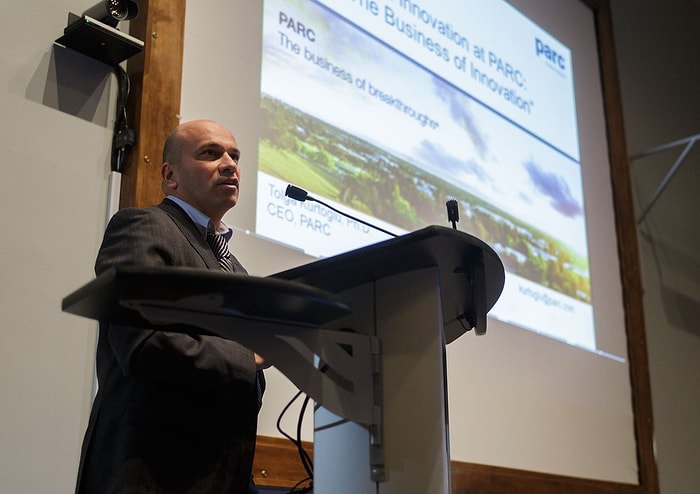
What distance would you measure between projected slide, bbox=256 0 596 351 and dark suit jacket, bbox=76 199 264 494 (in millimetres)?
979

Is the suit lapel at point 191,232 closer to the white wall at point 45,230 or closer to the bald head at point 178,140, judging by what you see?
the bald head at point 178,140

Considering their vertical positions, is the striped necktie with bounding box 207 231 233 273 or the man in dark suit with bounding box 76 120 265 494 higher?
the striped necktie with bounding box 207 231 233 273

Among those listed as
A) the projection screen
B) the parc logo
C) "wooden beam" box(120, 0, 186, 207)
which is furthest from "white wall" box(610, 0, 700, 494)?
"wooden beam" box(120, 0, 186, 207)

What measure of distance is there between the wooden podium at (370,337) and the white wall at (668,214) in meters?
3.21

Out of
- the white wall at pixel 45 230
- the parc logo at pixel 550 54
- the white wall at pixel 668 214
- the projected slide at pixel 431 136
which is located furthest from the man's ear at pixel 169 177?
the white wall at pixel 668 214

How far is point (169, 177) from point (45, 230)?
0.36 m

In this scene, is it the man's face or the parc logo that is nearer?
the man's face

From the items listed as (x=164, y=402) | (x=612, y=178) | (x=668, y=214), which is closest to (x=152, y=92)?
(x=164, y=402)

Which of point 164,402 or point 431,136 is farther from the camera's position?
point 431,136

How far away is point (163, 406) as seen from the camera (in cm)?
139

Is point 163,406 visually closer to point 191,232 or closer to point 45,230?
point 191,232

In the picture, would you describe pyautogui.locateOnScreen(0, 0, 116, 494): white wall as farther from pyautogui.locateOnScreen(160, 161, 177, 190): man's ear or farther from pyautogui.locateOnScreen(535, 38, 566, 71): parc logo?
pyautogui.locateOnScreen(535, 38, 566, 71): parc logo

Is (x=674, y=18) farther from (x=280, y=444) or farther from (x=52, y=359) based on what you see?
(x=52, y=359)

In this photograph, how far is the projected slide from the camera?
8.57 ft
